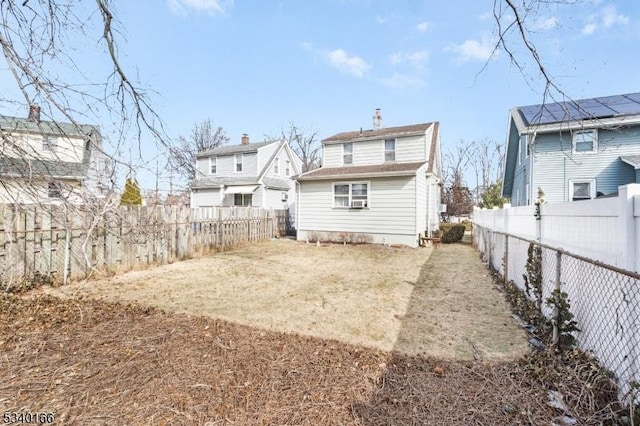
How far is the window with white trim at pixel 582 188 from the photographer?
12.7m

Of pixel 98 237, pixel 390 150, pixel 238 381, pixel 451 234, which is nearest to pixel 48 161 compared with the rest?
pixel 238 381

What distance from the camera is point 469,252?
40.2 feet

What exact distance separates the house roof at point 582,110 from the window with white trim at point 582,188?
2752 mm

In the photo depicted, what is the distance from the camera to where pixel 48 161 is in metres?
3.69

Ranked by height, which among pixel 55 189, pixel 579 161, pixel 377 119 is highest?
pixel 377 119

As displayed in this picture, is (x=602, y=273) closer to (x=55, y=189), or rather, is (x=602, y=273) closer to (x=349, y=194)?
(x=55, y=189)

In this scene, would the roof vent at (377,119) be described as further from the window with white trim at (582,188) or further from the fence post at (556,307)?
the fence post at (556,307)

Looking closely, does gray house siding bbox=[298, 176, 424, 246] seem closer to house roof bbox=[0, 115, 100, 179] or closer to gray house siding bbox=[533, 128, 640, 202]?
gray house siding bbox=[533, 128, 640, 202]

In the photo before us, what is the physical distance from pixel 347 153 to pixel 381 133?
199cm

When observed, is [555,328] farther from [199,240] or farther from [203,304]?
[199,240]

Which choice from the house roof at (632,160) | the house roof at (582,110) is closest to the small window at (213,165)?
the house roof at (582,110)

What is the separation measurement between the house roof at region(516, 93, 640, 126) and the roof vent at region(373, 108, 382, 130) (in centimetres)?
663

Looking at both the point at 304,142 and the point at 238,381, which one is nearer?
the point at 238,381

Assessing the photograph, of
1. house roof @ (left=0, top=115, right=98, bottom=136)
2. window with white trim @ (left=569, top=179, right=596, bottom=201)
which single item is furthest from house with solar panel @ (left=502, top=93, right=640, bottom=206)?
house roof @ (left=0, top=115, right=98, bottom=136)
